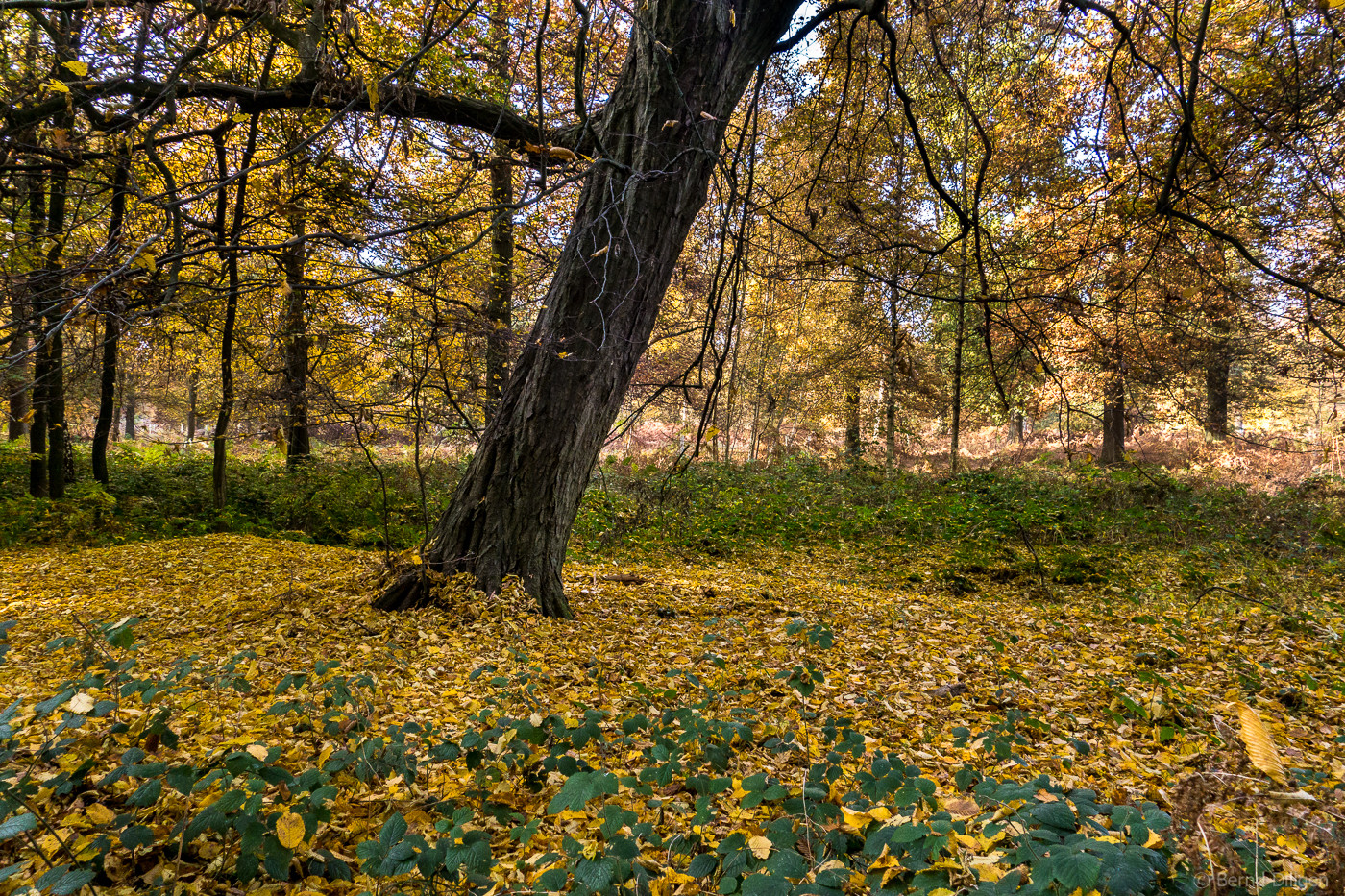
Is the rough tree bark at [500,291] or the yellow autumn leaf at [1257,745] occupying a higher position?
the rough tree bark at [500,291]

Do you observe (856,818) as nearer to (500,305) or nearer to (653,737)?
(653,737)

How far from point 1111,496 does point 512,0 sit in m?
8.66

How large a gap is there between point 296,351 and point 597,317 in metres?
4.82

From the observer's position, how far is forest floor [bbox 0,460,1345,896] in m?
1.31

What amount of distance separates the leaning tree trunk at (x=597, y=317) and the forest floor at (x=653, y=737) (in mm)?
279

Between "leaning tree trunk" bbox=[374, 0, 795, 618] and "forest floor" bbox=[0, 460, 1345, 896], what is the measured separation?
0.92ft

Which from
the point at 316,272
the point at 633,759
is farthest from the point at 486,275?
the point at 633,759

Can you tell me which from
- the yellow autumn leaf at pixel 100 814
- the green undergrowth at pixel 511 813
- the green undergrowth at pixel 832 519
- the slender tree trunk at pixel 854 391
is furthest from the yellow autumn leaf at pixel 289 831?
the slender tree trunk at pixel 854 391

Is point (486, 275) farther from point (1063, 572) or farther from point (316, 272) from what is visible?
point (1063, 572)

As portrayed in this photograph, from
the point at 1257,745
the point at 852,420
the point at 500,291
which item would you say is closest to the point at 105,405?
the point at 500,291

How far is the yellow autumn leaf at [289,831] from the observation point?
130cm

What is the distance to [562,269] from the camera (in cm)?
335

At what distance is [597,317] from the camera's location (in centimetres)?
330

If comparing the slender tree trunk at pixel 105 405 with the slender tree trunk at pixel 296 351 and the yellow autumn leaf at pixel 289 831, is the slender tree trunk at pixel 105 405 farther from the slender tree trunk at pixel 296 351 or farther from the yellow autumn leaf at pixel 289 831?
the yellow autumn leaf at pixel 289 831
